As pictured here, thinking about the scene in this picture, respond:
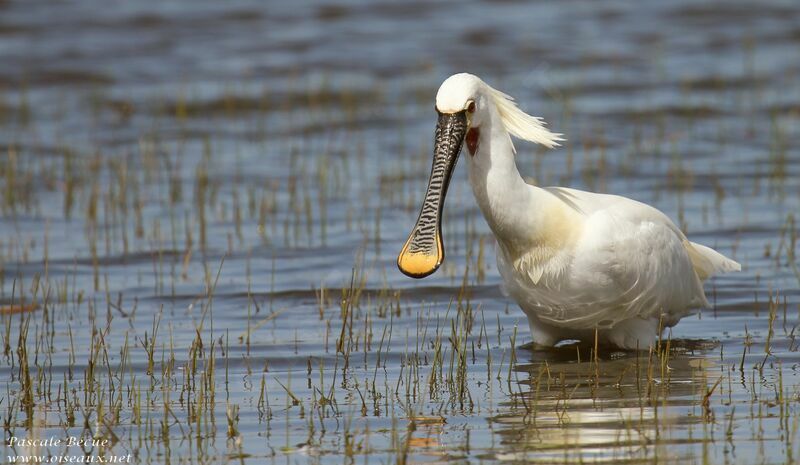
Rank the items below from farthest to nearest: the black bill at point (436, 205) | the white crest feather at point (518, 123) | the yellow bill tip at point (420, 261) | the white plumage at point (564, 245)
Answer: the yellow bill tip at point (420, 261), the white crest feather at point (518, 123), the white plumage at point (564, 245), the black bill at point (436, 205)

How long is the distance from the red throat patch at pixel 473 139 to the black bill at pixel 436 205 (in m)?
0.10

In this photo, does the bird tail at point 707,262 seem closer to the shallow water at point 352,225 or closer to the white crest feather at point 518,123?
the shallow water at point 352,225

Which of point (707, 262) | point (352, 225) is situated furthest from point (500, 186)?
point (352, 225)

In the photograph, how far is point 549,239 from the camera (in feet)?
26.5

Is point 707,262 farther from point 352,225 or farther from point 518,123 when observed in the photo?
point 352,225

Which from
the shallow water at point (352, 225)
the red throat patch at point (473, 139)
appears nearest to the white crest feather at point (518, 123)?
the red throat patch at point (473, 139)

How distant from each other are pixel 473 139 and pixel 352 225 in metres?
5.55

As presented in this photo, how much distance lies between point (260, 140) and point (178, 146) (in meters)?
1.08

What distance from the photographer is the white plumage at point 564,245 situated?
7832mm

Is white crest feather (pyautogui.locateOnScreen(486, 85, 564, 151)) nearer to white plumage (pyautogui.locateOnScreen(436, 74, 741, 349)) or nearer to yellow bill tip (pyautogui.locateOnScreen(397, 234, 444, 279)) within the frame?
white plumage (pyautogui.locateOnScreen(436, 74, 741, 349))

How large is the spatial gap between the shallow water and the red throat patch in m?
1.07

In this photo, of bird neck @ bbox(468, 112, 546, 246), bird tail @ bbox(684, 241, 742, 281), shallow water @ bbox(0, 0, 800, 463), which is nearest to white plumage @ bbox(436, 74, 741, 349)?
bird neck @ bbox(468, 112, 546, 246)

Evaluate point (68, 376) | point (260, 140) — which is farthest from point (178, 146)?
point (68, 376)

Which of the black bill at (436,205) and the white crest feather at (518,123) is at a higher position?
the white crest feather at (518,123)
